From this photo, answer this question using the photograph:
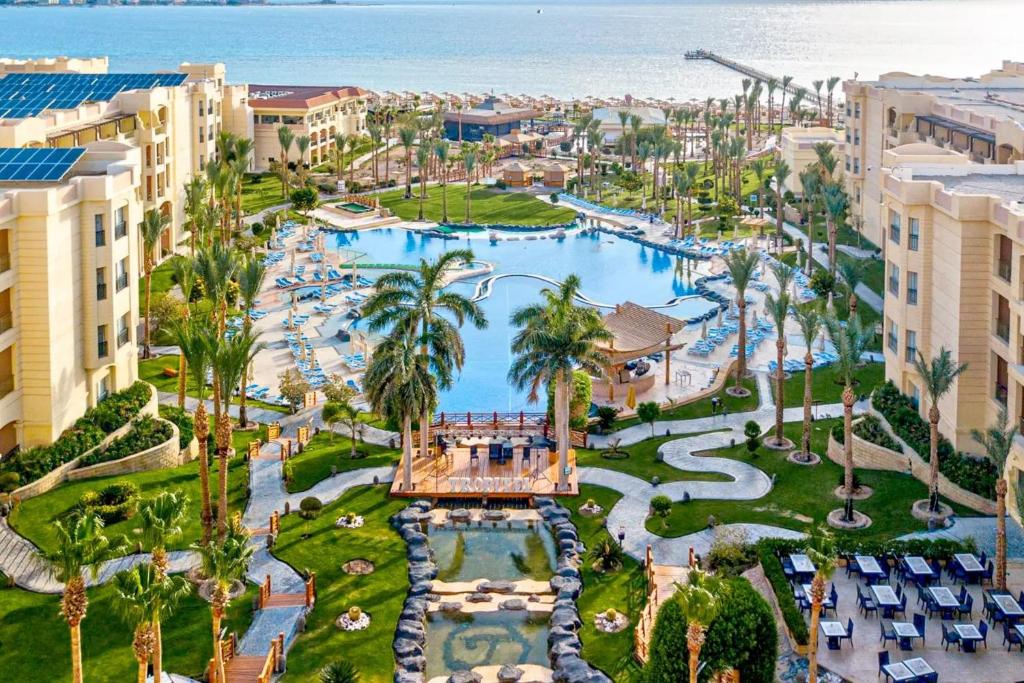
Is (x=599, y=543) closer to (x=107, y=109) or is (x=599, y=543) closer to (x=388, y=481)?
(x=388, y=481)

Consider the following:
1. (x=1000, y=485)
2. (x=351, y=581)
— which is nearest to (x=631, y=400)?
(x=351, y=581)

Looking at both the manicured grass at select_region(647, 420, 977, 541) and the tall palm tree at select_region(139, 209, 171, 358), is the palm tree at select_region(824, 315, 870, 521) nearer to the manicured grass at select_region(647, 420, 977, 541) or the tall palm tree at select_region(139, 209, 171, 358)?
the manicured grass at select_region(647, 420, 977, 541)

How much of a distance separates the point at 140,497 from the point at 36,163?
1505 centimetres

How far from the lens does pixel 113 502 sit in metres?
39.7

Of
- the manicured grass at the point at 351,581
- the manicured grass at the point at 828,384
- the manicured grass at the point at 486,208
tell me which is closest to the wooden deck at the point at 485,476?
the manicured grass at the point at 351,581

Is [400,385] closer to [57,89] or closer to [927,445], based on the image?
[927,445]

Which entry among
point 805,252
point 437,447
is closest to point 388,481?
point 437,447

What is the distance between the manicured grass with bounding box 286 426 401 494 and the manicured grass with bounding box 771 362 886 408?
61.8 ft

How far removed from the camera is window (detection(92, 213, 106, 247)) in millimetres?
45000

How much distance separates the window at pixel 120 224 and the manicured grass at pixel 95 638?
16993mm

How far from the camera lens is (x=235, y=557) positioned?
27828 mm

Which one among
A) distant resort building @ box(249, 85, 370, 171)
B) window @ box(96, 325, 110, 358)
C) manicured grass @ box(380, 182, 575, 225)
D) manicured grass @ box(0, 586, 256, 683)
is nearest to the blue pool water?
manicured grass @ box(380, 182, 575, 225)

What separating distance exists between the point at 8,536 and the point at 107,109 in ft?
135

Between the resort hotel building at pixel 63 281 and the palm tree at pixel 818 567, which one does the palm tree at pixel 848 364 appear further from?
the resort hotel building at pixel 63 281
